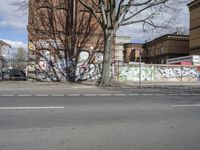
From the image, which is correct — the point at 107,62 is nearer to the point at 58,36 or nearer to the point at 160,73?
the point at 58,36

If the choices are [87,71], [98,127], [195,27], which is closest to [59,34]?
[87,71]

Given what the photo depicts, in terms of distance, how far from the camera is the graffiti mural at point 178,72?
38.5m

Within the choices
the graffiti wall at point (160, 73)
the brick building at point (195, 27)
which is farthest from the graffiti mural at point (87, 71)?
the brick building at point (195, 27)

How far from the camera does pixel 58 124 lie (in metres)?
9.10

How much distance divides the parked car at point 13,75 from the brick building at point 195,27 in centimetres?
3424

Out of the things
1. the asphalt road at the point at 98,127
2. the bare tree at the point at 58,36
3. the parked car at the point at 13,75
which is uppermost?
the bare tree at the point at 58,36

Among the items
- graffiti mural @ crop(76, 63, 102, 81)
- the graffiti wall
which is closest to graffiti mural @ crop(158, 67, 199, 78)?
the graffiti wall

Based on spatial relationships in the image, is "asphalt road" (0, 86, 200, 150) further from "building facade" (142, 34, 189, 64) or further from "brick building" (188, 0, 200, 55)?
"building facade" (142, 34, 189, 64)

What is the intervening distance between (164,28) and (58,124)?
1965 centimetres

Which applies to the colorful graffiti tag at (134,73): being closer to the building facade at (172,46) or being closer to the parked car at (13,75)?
the parked car at (13,75)

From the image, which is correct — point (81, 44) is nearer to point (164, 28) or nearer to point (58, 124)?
point (164, 28)

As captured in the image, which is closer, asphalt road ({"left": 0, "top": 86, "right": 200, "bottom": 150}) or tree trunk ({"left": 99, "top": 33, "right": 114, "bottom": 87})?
asphalt road ({"left": 0, "top": 86, "right": 200, "bottom": 150})

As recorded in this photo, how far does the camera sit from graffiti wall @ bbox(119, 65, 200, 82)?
36406mm

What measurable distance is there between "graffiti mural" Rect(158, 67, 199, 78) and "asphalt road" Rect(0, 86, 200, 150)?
2583cm
